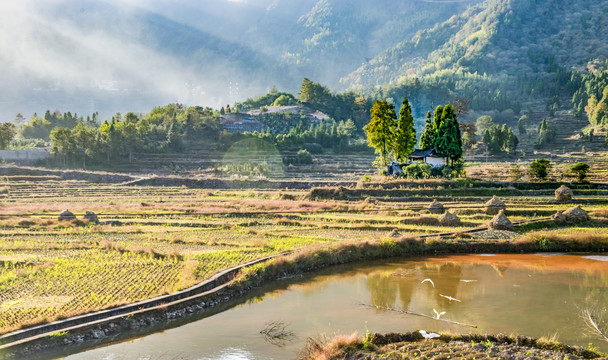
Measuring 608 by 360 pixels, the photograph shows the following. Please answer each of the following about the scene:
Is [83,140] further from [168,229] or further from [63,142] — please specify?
[168,229]

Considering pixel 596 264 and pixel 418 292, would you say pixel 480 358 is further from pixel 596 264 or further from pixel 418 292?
pixel 596 264

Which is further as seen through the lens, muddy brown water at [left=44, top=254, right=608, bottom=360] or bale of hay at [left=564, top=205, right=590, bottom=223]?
bale of hay at [left=564, top=205, right=590, bottom=223]

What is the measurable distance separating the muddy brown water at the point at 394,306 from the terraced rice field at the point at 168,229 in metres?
2.51

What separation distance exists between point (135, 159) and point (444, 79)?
141 m

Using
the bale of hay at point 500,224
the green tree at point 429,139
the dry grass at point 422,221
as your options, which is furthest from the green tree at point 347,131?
the bale of hay at point 500,224

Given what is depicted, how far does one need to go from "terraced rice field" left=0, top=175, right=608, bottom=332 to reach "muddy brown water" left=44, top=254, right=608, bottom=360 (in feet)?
8.25

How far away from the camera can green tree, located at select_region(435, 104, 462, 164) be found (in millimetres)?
52312

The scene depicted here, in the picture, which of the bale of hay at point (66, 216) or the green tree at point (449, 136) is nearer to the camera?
the bale of hay at point (66, 216)

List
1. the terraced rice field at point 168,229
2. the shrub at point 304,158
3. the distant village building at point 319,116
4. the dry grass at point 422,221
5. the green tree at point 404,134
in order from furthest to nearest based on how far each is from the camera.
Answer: the distant village building at point 319,116 < the shrub at point 304,158 < the green tree at point 404,134 < the dry grass at point 422,221 < the terraced rice field at point 168,229

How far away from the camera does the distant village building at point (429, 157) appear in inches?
2114

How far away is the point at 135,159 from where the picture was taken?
276 feet

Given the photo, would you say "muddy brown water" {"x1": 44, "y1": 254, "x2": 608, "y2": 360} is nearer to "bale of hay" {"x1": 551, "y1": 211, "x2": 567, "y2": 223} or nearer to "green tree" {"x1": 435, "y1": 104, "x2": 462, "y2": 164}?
"bale of hay" {"x1": 551, "y1": 211, "x2": 567, "y2": 223}

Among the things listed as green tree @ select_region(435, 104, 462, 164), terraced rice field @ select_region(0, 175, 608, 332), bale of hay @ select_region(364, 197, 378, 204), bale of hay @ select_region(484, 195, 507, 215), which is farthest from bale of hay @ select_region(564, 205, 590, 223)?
green tree @ select_region(435, 104, 462, 164)

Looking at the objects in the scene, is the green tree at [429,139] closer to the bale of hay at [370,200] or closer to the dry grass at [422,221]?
the bale of hay at [370,200]
